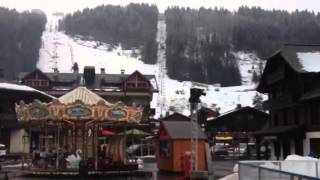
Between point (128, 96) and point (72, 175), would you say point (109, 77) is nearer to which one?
point (128, 96)

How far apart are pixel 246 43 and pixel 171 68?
1224 inches

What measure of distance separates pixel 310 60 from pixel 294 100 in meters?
3.85

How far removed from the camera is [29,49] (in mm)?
166000

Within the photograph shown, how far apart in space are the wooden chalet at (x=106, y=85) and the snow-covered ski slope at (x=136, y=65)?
1496 inches

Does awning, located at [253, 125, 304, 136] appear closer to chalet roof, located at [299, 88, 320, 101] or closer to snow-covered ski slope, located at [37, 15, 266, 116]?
chalet roof, located at [299, 88, 320, 101]

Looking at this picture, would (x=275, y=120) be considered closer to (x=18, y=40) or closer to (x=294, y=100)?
(x=294, y=100)

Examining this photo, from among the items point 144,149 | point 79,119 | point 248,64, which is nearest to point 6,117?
point 144,149

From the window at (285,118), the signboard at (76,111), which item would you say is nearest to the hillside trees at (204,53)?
the window at (285,118)

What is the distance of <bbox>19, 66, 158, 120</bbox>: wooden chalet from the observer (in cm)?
7944

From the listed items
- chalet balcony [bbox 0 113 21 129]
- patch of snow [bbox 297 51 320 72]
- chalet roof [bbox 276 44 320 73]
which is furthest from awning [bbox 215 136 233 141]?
chalet balcony [bbox 0 113 21 129]

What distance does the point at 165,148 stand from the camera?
35.2 meters

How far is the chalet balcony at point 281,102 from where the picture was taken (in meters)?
48.6

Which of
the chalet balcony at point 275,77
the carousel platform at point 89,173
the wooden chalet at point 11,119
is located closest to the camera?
the carousel platform at point 89,173

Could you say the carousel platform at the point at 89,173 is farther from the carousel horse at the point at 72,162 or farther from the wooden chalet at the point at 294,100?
the wooden chalet at the point at 294,100
